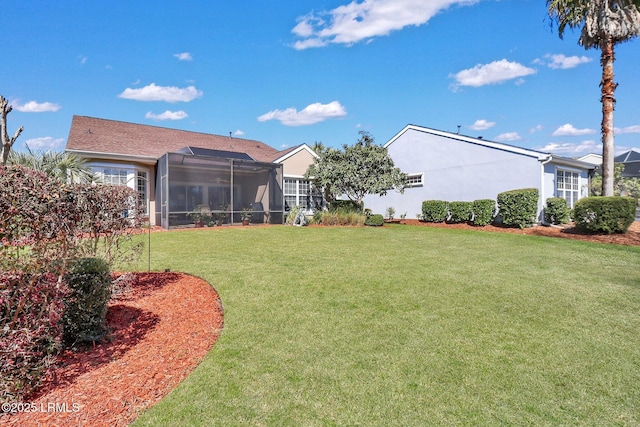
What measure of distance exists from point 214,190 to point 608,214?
17.5 metres

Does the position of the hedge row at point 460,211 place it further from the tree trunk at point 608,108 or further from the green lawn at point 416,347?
the green lawn at point 416,347

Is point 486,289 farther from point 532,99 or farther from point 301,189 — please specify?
point 532,99

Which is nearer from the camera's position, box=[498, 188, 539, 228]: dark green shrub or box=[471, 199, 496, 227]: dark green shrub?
box=[498, 188, 539, 228]: dark green shrub

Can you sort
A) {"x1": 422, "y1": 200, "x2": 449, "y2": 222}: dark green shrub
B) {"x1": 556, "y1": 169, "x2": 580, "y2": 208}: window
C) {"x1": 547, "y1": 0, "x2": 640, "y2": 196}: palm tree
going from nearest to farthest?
{"x1": 547, "y1": 0, "x2": 640, "y2": 196}: palm tree
{"x1": 556, "y1": 169, "x2": 580, "y2": 208}: window
{"x1": 422, "y1": 200, "x2": 449, "y2": 222}: dark green shrub

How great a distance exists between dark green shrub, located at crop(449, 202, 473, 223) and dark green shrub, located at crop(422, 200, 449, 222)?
1.16ft

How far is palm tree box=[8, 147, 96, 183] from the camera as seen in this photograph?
30.5ft

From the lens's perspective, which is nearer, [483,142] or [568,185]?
[483,142]

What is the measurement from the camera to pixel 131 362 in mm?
2967

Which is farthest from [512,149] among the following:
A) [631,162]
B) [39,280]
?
[631,162]

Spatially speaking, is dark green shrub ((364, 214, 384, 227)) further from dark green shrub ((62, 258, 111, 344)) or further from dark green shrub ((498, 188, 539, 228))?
dark green shrub ((62, 258, 111, 344))

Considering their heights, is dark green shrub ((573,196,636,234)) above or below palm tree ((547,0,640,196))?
below

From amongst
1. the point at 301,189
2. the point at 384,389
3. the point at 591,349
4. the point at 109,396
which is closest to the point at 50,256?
the point at 109,396

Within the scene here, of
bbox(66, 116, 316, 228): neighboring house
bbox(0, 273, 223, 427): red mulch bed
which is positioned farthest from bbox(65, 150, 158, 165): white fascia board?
bbox(0, 273, 223, 427): red mulch bed

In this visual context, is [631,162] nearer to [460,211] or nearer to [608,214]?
[460,211]
